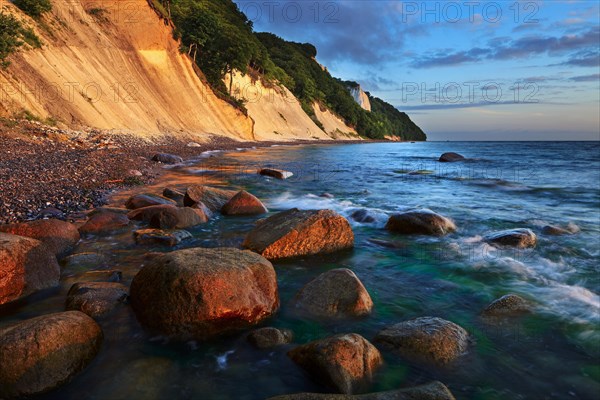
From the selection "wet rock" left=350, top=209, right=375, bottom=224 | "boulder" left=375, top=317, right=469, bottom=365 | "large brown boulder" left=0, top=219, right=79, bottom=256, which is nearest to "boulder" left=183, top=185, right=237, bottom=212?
"large brown boulder" left=0, top=219, right=79, bottom=256

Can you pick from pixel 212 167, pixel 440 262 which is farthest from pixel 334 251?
pixel 212 167

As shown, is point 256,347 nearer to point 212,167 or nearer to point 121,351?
point 121,351

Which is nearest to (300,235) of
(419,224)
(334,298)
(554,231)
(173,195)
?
(334,298)

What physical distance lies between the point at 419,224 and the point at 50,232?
6767 mm

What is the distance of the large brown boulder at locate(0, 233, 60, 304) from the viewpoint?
4320 mm

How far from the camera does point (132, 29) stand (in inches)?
1249

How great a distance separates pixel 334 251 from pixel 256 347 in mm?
3133

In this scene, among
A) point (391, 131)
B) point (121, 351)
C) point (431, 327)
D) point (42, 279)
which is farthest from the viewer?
point (391, 131)

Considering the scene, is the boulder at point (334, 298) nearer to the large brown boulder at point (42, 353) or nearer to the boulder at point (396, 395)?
the boulder at point (396, 395)

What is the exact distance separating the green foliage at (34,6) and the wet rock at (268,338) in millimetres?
25722

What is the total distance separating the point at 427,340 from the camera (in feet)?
12.4

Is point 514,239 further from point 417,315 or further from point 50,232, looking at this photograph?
point 50,232

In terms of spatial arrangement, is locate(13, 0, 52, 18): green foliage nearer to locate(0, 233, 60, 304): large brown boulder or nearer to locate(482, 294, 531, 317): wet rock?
locate(0, 233, 60, 304): large brown boulder

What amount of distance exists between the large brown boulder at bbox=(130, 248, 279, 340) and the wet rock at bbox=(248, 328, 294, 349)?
0.26 m
